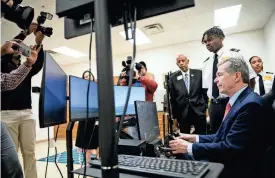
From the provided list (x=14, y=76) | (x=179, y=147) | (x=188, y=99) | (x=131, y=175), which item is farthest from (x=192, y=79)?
(x=131, y=175)

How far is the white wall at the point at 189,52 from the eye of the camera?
5535 mm

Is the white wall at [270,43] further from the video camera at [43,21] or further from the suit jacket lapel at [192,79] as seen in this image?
the video camera at [43,21]

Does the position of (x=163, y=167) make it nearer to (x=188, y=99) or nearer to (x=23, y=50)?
(x=23, y=50)

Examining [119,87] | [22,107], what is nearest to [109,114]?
[119,87]

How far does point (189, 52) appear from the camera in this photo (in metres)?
6.20

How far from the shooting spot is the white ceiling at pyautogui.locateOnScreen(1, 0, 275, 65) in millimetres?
3994

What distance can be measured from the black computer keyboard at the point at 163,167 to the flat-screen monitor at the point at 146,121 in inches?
14.1

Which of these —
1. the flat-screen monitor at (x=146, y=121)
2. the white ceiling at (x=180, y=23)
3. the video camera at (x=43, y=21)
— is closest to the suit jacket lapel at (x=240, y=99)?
the flat-screen monitor at (x=146, y=121)

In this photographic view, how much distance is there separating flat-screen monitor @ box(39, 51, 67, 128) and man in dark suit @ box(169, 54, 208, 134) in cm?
204

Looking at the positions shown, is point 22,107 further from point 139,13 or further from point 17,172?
point 139,13

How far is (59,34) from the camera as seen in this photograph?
16.3ft

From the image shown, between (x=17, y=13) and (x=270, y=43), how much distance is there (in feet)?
18.3

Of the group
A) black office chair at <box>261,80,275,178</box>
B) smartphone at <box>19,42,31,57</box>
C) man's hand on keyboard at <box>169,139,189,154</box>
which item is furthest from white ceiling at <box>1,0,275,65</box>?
black office chair at <box>261,80,275,178</box>

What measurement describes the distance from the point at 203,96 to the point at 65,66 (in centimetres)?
676
